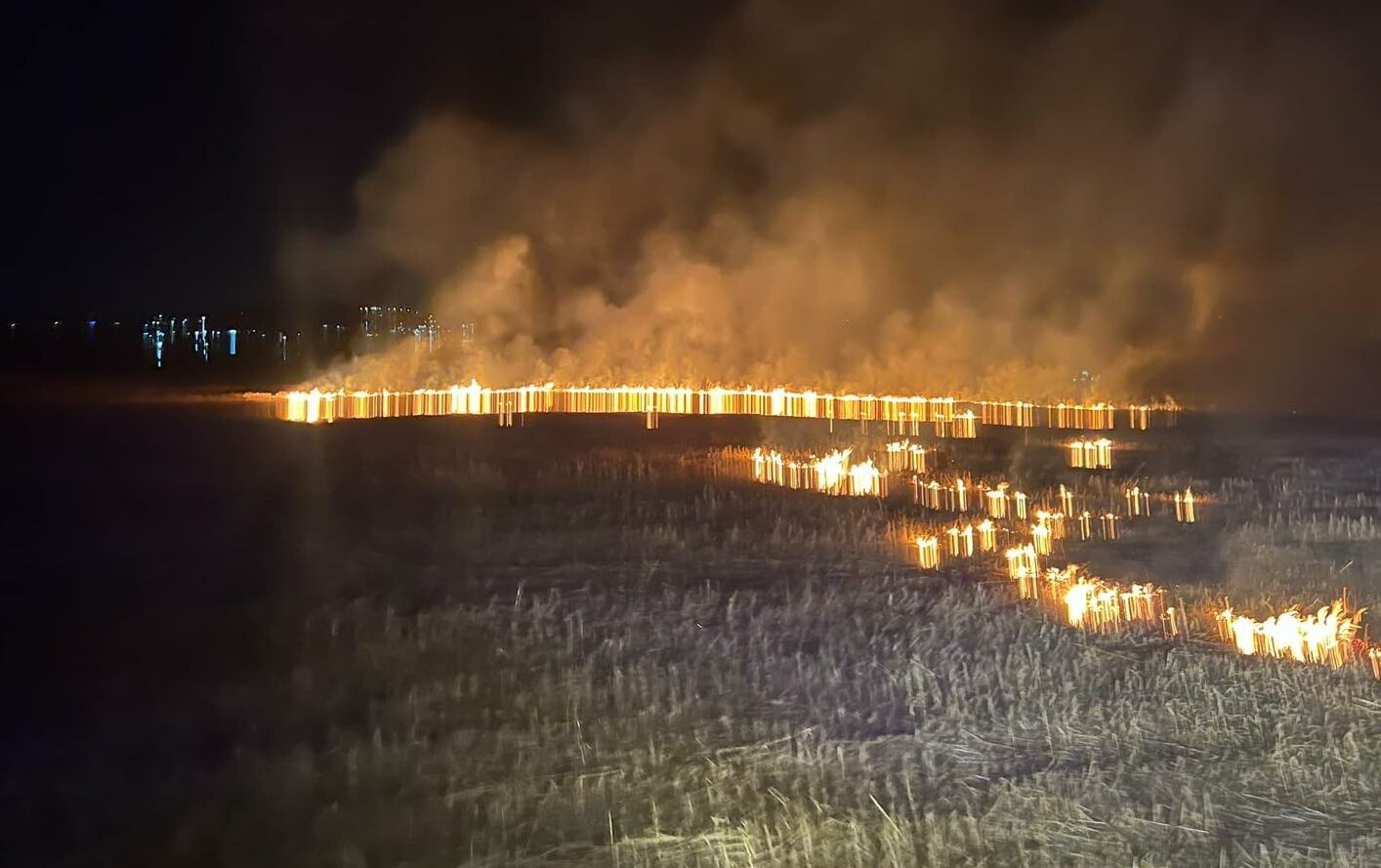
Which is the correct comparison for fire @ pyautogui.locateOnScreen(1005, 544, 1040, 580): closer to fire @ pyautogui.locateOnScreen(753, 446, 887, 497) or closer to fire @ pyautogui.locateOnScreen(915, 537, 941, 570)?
fire @ pyautogui.locateOnScreen(915, 537, 941, 570)

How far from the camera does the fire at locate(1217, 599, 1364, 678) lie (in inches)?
400

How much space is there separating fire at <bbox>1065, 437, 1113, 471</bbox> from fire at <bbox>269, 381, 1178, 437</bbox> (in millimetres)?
3231

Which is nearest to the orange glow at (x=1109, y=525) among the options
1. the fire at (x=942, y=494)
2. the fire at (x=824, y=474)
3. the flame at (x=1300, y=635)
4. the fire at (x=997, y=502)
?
the fire at (x=997, y=502)

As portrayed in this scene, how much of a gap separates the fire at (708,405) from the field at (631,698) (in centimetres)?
1440

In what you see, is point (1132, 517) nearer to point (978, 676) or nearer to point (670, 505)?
point (670, 505)

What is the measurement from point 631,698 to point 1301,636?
737 centimetres

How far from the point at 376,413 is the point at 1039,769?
1002 inches

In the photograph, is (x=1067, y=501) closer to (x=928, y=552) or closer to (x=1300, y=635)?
(x=928, y=552)

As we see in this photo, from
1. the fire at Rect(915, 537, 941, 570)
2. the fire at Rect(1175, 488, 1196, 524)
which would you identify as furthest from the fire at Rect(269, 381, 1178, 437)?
the fire at Rect(915, 537, 941, 570)

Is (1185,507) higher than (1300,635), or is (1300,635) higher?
(1185,507)

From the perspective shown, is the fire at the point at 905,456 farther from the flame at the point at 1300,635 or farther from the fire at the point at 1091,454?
the flame at the point at 1300,635

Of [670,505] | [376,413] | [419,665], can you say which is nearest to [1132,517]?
[670,505]

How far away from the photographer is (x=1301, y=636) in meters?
10.8

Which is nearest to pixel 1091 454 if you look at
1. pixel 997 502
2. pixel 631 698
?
pixel 997 502
